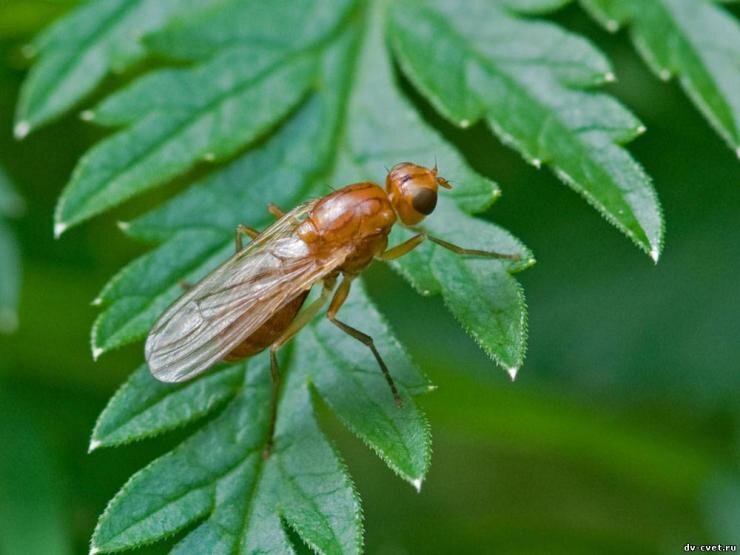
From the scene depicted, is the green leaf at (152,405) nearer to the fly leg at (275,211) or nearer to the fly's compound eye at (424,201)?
the fly leg at (275,211)

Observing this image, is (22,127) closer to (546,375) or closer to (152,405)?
(152,405)

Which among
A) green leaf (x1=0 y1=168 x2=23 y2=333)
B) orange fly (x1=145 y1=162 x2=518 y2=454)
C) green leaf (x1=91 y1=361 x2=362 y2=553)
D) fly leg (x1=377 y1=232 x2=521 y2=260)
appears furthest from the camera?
green leaf (x1=0 y1=168 x2=23 y2=333)

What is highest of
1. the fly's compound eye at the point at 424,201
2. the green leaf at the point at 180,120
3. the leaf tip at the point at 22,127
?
the leaf tip at the point at 22,127

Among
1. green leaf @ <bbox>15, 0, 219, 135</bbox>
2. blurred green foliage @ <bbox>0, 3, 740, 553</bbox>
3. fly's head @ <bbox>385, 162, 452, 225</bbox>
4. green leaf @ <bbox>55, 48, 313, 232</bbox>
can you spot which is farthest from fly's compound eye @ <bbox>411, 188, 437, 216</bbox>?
green leaf @ <bbox>15, 0, 219, 135</bbox>

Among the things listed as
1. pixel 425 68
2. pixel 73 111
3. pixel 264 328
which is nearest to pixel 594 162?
pixel 425 68

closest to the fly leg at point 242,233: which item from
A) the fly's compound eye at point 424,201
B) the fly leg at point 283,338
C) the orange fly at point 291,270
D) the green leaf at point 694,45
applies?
the orange fly at point 291,270

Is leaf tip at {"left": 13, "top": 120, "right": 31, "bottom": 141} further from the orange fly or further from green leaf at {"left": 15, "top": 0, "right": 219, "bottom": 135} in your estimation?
the orange fly

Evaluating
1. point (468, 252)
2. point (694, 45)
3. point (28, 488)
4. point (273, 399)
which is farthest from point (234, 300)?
point (694, 45)
